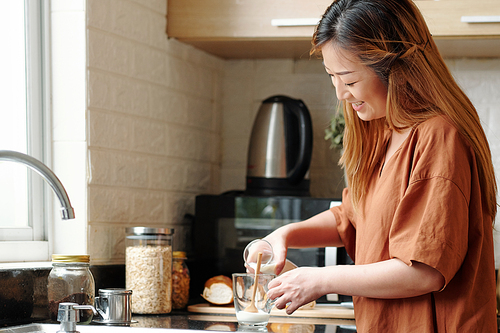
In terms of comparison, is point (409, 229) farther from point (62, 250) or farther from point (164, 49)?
point (164, 49)

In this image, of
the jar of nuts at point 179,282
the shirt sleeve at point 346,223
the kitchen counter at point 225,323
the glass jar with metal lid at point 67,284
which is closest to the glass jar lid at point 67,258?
the glass jar with metal lid at point 67,284

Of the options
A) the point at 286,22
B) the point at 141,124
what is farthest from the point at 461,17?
the point at 141,124

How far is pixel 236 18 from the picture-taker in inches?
63.1

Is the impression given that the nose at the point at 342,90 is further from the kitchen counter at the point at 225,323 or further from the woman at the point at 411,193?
the kitchen counter at the point at 225,323

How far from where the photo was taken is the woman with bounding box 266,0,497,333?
2.85 feet

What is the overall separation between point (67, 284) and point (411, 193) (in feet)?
2.38

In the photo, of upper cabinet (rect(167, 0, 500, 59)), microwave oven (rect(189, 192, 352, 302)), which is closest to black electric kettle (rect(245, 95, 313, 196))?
microwave oven (rect(189, 192, 352, 302))

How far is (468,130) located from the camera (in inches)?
35.7

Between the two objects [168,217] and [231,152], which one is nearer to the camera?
[168,217]

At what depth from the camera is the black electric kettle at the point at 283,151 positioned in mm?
1686

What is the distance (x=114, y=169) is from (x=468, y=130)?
0.86m

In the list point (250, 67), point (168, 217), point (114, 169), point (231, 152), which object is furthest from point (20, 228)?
point (250, 67)

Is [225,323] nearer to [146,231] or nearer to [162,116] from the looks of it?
[146,231]

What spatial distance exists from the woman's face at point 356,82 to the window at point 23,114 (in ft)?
2.37
